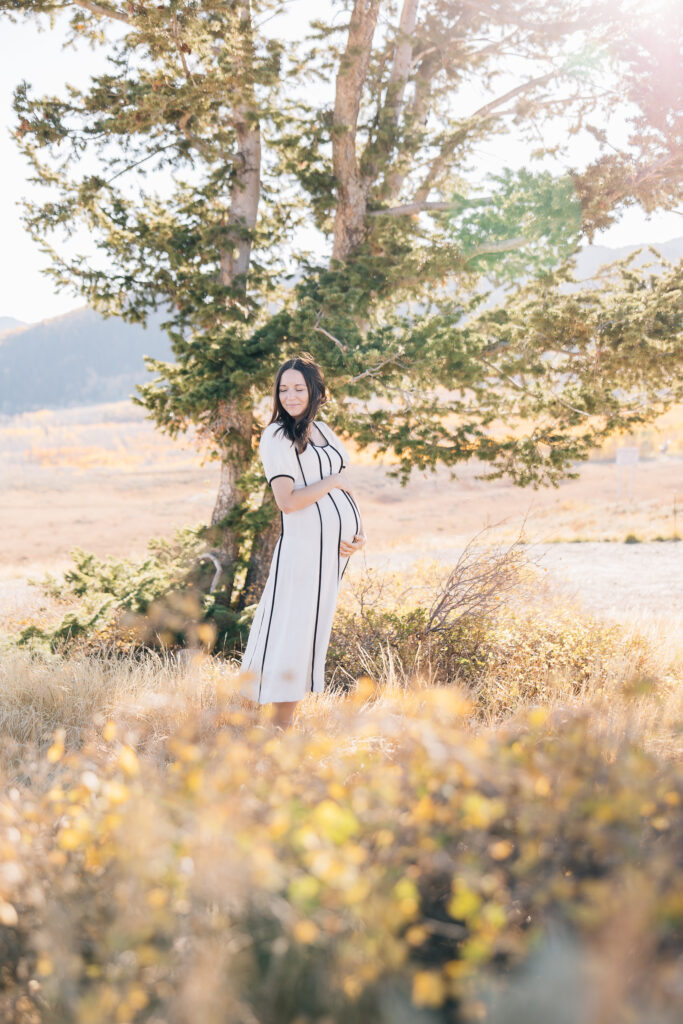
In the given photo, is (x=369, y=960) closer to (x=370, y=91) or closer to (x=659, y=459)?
(x=370, y=91)

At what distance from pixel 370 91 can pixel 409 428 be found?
16.3 feet

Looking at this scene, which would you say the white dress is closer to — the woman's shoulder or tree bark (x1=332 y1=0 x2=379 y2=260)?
the woman's shoulder

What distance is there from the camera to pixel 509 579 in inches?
239

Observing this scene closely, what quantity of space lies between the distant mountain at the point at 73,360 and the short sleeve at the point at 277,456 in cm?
13086

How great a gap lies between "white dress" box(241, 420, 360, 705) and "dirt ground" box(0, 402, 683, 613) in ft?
7.87

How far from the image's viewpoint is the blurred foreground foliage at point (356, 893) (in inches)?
57.0

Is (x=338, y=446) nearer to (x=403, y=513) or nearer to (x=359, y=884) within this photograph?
(x=359, y=884)

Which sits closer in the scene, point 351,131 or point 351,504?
point 351,504

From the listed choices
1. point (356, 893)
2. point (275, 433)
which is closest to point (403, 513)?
point (275, 433)

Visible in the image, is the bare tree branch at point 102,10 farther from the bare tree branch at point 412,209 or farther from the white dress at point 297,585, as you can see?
the white dress at point 297,585

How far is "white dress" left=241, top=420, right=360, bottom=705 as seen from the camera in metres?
3.55

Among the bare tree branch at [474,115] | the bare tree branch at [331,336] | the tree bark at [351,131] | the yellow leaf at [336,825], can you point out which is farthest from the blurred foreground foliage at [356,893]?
the bare tree branch at [474,115]

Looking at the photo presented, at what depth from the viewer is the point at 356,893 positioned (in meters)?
1.38

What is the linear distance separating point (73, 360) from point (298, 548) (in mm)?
157349
